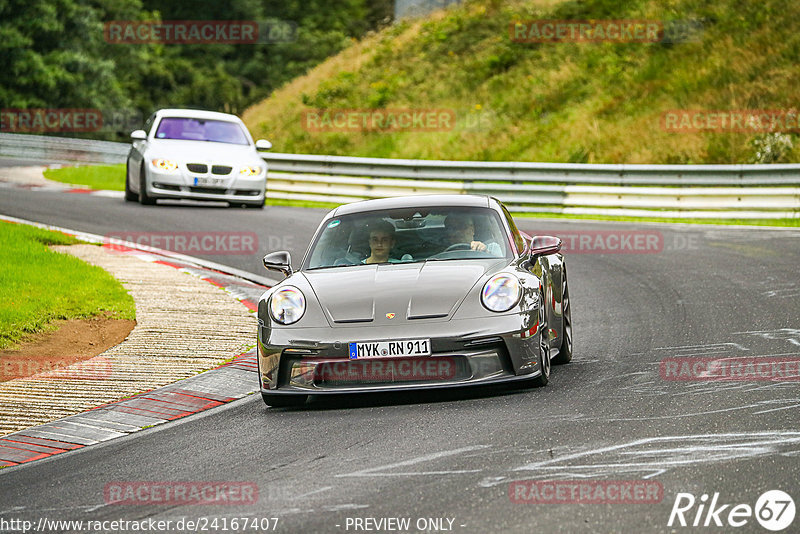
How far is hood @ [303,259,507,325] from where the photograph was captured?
24.6 ft

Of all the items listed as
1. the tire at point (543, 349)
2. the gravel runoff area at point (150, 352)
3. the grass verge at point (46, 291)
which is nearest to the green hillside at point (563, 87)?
the gravel runoff area at point (150, 352)

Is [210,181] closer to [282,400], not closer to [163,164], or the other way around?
[163,164]

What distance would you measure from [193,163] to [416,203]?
12.3 m

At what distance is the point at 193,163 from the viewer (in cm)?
2056

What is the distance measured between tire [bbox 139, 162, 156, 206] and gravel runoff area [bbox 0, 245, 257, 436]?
7221 millimetres

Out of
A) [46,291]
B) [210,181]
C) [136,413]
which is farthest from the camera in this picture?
[210,181]

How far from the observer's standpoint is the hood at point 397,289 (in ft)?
24.6

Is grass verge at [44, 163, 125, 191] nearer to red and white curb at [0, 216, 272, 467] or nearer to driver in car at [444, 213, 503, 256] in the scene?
red and white curb at [0, 216, 272, 467]

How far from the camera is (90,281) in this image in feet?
41.3

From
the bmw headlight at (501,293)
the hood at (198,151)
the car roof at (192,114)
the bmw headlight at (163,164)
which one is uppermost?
the car roof at (192,114)

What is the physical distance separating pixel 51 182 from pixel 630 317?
62.7 ft

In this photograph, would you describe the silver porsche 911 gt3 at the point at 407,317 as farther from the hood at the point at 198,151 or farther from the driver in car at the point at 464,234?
the hood at the point at 198,151

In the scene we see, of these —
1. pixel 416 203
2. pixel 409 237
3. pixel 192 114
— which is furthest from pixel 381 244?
pixel 192 114

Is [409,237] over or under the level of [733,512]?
over
